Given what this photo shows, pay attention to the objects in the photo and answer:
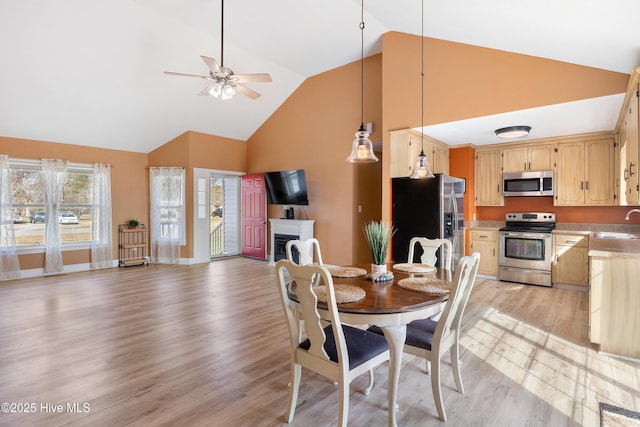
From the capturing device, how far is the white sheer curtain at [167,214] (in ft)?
23.3

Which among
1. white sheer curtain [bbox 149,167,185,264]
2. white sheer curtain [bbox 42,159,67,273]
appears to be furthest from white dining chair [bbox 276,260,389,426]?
white sheer curtain [bbox 42,159,67,273]

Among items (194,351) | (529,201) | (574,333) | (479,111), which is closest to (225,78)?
(194,351)

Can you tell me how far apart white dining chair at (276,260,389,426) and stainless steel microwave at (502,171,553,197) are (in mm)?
4502

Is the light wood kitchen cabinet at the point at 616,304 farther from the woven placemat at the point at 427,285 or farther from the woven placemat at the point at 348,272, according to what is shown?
the woven placemat at the point at 348,272

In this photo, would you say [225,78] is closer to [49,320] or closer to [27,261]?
[49,320]

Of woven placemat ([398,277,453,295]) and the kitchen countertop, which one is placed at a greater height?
the kitchen countertop

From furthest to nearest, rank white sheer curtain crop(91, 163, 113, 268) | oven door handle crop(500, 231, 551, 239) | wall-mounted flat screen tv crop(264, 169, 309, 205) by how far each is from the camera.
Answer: wall-mounted flat screen tv crop(264, 169, 309, 205), white sheer curtain crop(91, 163, 113, 268), oven door handle crop(500, 231, 551, 239)

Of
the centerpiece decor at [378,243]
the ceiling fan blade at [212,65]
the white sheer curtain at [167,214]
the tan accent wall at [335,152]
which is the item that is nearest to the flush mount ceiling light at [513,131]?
the tan accent wall at [335,152]

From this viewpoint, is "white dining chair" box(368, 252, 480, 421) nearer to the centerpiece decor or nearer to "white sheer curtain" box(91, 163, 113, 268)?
the centerpiece decor

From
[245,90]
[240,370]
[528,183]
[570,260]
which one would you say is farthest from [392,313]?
[528,183]

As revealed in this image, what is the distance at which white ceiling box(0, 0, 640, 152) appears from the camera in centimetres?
282

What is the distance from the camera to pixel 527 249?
5020 mm

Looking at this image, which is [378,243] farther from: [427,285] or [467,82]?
[467,82]

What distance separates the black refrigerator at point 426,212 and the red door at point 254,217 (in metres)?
3.55
